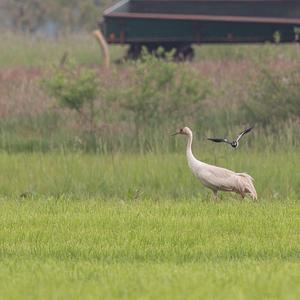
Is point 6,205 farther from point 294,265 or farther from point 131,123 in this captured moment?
point 131,123

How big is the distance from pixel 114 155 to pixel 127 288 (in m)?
9.83

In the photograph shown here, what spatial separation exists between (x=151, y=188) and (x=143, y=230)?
4398mm

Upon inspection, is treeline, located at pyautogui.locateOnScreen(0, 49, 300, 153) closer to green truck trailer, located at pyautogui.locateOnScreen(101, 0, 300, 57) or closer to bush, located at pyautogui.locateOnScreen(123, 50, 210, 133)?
bush, located at pyautogui.locateOnScreen(123, 50, 210, 133)

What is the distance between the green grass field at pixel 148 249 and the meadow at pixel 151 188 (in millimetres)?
14

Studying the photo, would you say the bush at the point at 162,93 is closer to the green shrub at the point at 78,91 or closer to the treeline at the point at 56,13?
the green shrub at the point at 78,91

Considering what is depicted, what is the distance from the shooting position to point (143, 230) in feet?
37.7

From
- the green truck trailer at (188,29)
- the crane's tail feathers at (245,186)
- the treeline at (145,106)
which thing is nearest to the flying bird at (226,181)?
the crane's tail feathers at (245,186)

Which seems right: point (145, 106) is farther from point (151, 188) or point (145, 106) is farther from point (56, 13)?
Answer: point (56, 13)

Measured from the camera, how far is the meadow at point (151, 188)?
352 inches

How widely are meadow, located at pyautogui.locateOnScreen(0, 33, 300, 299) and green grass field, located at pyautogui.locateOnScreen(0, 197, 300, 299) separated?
0.05 feet

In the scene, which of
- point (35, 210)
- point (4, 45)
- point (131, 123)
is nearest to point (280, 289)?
point (35, 210)

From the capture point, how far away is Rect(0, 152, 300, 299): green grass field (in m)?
8.57

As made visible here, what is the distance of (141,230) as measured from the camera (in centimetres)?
1149

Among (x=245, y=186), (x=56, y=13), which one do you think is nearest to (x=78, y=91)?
(x=245, y=186)
